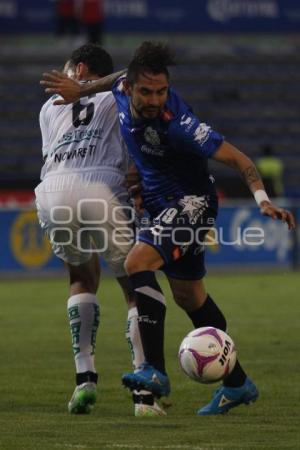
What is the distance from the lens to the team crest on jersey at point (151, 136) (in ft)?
23.4

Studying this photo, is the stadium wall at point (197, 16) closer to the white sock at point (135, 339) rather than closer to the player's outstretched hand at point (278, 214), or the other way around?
the white sock at point (135, 339)

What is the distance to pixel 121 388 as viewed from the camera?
8.52m

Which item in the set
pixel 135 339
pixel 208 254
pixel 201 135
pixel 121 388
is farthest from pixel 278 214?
pixel 208 254

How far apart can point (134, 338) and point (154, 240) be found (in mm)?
808

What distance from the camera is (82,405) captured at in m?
7.36

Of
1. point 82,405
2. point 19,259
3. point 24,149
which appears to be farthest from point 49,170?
point 24,149

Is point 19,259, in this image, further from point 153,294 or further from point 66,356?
point 153,294

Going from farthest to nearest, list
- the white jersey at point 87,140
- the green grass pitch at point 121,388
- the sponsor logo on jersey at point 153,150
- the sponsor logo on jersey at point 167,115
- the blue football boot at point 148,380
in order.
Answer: the white jersey at point 87,140
the sponsor logo on jersey at point 153,150
the sponsor logo on jersey at point 167,115
the blue football boot at point 148,380
the green grass pitch at point 121,388

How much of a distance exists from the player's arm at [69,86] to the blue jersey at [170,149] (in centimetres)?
20

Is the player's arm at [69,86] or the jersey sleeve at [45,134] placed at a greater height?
the player's arm at [69,86]

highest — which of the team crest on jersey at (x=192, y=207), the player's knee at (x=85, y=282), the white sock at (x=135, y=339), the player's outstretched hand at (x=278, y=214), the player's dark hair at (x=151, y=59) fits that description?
the player's dark hair at (x=151, y=59)

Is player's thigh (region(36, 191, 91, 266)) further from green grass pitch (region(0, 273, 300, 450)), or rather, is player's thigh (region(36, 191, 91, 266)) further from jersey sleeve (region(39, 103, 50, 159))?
green grass pitch (region(0, 273, 300, 450))

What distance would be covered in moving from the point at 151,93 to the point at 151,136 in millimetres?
251

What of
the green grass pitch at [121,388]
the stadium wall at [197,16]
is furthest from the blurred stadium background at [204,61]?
the green grass pitch at [121,388]
